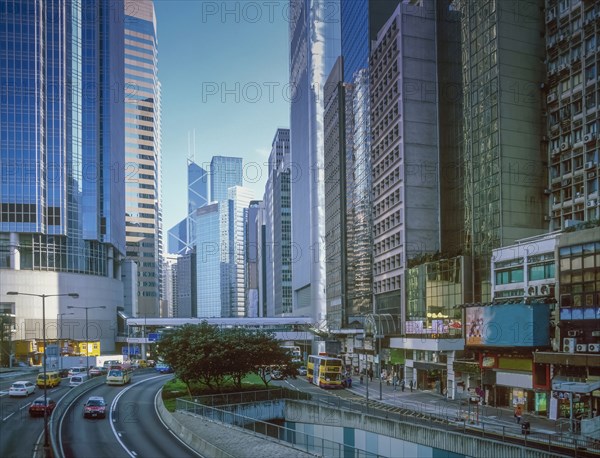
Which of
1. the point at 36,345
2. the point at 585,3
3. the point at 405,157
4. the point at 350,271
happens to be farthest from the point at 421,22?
the point at 36,345

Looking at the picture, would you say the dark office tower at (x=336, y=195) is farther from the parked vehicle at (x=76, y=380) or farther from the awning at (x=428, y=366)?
the parked vehicle at (x=76, y=380)

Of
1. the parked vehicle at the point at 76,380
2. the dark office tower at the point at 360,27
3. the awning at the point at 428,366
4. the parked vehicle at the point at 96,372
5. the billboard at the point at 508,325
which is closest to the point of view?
the billboard at the point at 508,325

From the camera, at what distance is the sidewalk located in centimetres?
4800

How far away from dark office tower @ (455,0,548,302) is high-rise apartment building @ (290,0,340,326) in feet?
288

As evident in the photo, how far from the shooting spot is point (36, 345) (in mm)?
134000

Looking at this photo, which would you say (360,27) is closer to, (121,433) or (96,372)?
(96,372)

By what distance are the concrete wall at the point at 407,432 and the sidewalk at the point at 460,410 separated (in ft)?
10.9

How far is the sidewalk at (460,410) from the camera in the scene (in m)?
48.0

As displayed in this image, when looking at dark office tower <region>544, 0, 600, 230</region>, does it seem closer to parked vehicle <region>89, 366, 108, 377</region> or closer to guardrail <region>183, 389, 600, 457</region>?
guardrail <region>183, 389, 600, 457</region>

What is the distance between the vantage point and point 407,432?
47000 millimetres

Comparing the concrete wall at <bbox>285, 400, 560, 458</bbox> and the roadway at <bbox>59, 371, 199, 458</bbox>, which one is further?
the concrete wall at <bbox>285, 400, 560, 458</bbox>

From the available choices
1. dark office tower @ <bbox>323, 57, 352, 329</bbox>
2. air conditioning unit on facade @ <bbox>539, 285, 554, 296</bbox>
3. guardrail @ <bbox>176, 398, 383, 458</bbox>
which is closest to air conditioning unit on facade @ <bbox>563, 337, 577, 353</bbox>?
air conditioning unit on facade @ <bbox>539, 285, 554, 296</bbox>

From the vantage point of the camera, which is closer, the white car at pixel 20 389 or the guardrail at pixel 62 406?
the guardrail at pixel 62 406

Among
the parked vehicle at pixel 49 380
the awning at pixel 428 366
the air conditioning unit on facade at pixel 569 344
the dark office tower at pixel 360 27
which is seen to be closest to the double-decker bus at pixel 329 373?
the awning at pixel 428 366
